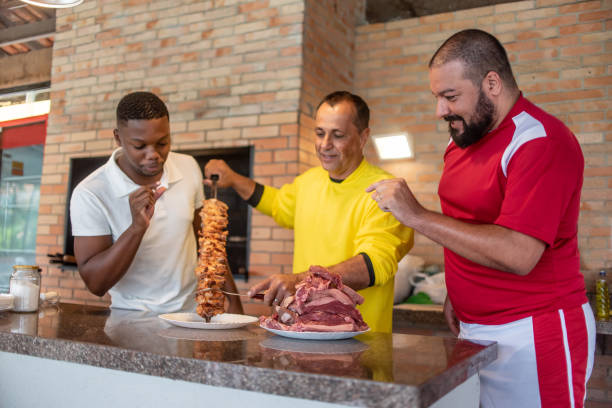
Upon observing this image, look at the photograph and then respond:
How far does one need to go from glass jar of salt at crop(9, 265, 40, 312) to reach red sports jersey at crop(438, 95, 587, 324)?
1847 millimetres

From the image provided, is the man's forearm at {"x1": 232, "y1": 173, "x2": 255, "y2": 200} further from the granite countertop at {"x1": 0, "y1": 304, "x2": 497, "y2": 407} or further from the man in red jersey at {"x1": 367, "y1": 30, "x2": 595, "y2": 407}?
the man in red jersey at {"x1": 367, "y1": 30, "x2": 595, "y2": 407}

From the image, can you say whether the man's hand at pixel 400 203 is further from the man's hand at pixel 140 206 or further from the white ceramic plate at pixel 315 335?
the man's hand at pixel 140 206

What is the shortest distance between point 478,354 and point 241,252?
3.50 metres

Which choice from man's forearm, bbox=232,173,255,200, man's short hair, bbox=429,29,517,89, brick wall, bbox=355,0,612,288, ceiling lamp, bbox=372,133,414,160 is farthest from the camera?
ceiling lamp, bbox=372,133,414,160

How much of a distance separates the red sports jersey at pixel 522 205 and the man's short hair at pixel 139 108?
136 centimetres

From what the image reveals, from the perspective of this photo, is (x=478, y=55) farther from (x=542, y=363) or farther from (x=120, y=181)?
(x=120, y=181)

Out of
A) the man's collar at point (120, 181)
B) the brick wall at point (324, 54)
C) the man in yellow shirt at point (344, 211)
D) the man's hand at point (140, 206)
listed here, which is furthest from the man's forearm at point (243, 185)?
the brick wall at point (324, 54)

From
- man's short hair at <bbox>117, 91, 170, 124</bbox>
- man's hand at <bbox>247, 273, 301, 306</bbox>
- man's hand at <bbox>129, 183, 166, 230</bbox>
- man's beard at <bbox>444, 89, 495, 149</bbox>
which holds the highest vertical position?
man's short hair at <bbox>117, 91, 170, 124</bbox>

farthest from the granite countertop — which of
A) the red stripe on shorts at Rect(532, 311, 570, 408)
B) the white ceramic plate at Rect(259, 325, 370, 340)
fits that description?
the red stripe on shorts at Rect(532, 311, 570, 408)

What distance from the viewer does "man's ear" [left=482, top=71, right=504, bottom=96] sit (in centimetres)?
202

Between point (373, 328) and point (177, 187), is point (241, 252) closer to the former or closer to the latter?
point (177, 187)

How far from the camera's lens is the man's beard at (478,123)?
2.03 meters

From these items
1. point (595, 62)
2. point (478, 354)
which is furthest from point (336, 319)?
point (595, 62)

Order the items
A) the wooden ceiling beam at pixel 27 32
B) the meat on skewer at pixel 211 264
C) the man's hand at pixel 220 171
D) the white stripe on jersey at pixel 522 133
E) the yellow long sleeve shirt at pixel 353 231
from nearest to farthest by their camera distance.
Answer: the white stripe on jersey at pixel 522 133
the meat on skewer at pixel 211 264
the yellow long sleeve shirt at pixel 353 231
the man's hand at pixel 220 171
the wooden ceiling beam at pixel 27 32
